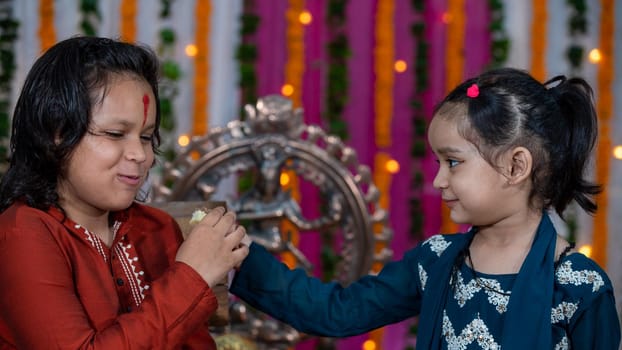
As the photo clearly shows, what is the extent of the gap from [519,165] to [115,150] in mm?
675

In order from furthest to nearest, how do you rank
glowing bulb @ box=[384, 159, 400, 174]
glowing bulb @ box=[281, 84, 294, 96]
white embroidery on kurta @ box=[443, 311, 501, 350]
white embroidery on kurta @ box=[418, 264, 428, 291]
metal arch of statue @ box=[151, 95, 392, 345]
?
glowing bulb @ box=[384, 159, 400, 174] < glowing bulb @ box=[281, 84, 294, 96] < metal arch of statue @ box=[151, 95, 392, 345] < white embroidery on kurta @ box=[418, 264, 428, 291] < white embroidery on kurta @ box=[443, 311, 501, 350]

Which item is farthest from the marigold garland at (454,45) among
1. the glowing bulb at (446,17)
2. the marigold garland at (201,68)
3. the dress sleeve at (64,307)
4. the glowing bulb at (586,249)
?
the dress sleeve at (64,307)

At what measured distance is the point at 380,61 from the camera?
3260mm

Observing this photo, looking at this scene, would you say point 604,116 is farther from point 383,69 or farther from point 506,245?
point 506,245

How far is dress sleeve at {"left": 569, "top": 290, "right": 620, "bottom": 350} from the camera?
1.27 metres

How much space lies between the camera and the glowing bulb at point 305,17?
3240 mm

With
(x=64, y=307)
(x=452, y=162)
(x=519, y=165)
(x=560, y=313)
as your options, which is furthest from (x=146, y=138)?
(x=560, y=313)

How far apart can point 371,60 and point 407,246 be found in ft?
2.69

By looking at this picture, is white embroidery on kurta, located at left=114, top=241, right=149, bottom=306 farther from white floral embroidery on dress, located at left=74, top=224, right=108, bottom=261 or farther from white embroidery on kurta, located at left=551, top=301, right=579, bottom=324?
white embroidery on kurta, located at left=551, top=301, right=579, bottom=324

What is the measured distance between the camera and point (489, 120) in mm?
1319

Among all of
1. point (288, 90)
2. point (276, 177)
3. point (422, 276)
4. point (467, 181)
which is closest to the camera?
point (467, 181)

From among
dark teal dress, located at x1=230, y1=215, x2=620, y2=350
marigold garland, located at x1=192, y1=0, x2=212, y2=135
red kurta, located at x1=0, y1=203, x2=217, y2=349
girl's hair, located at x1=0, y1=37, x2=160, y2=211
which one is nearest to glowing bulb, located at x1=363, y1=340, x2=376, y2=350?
marigold garland, located at x1=192, y1=0, x2=212, y2=135

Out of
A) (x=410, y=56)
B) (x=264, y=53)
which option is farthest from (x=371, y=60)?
(x=264, y=53)

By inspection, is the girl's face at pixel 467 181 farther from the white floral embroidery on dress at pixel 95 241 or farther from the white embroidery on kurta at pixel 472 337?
the white floral embroidery on dress at pixel 95 241
